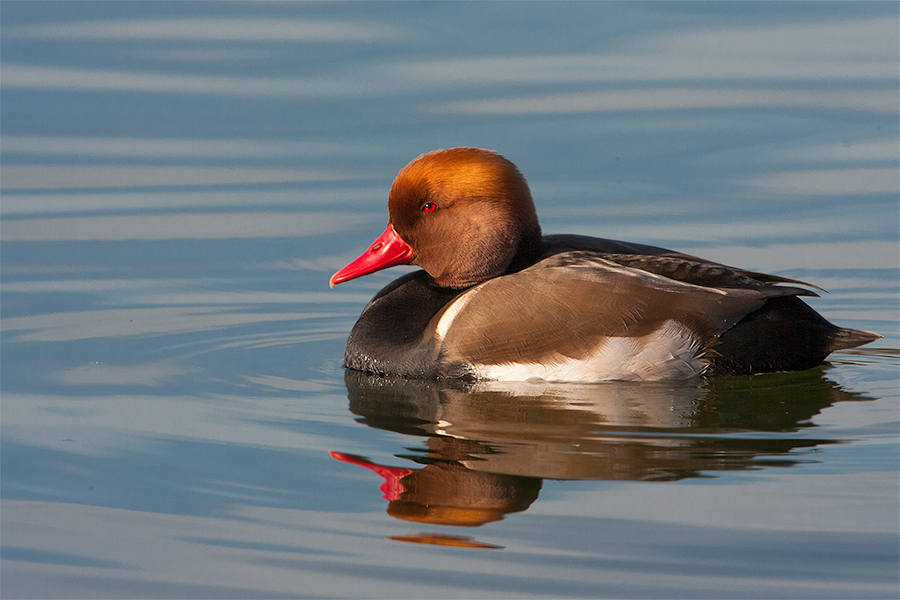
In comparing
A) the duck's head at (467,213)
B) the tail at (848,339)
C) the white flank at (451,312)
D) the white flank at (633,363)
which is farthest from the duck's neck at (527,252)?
the tail at (848,339)

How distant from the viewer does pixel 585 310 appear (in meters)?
5.91

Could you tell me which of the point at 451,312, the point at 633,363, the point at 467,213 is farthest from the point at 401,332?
the point at 633,363

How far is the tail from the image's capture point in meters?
6.03

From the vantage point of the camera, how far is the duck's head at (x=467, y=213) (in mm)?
6312

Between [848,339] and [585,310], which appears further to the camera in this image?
[848,339]

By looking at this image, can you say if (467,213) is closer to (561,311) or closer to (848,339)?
(561,311)

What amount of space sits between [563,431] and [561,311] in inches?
29.1

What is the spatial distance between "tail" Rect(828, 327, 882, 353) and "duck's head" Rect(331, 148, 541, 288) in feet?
4.72

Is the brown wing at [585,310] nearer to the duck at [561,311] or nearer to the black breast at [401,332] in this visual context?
the duck at [561,311]

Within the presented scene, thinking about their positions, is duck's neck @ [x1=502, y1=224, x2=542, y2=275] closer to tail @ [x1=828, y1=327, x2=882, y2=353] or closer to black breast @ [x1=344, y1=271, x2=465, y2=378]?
black breast @ [x1=344, y1=271, x2=465, y2=378]

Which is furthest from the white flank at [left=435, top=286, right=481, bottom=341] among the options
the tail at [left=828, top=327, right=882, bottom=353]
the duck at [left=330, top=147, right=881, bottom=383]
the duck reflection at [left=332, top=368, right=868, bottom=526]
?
the tail at [left=828, top=327, right=882, bottom=353]

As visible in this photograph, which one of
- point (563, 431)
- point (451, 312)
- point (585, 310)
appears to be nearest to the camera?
point (563, 431)

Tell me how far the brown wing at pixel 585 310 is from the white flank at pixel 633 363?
0.04 meters

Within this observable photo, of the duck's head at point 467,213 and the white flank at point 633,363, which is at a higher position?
the duck's head at point 467,213
